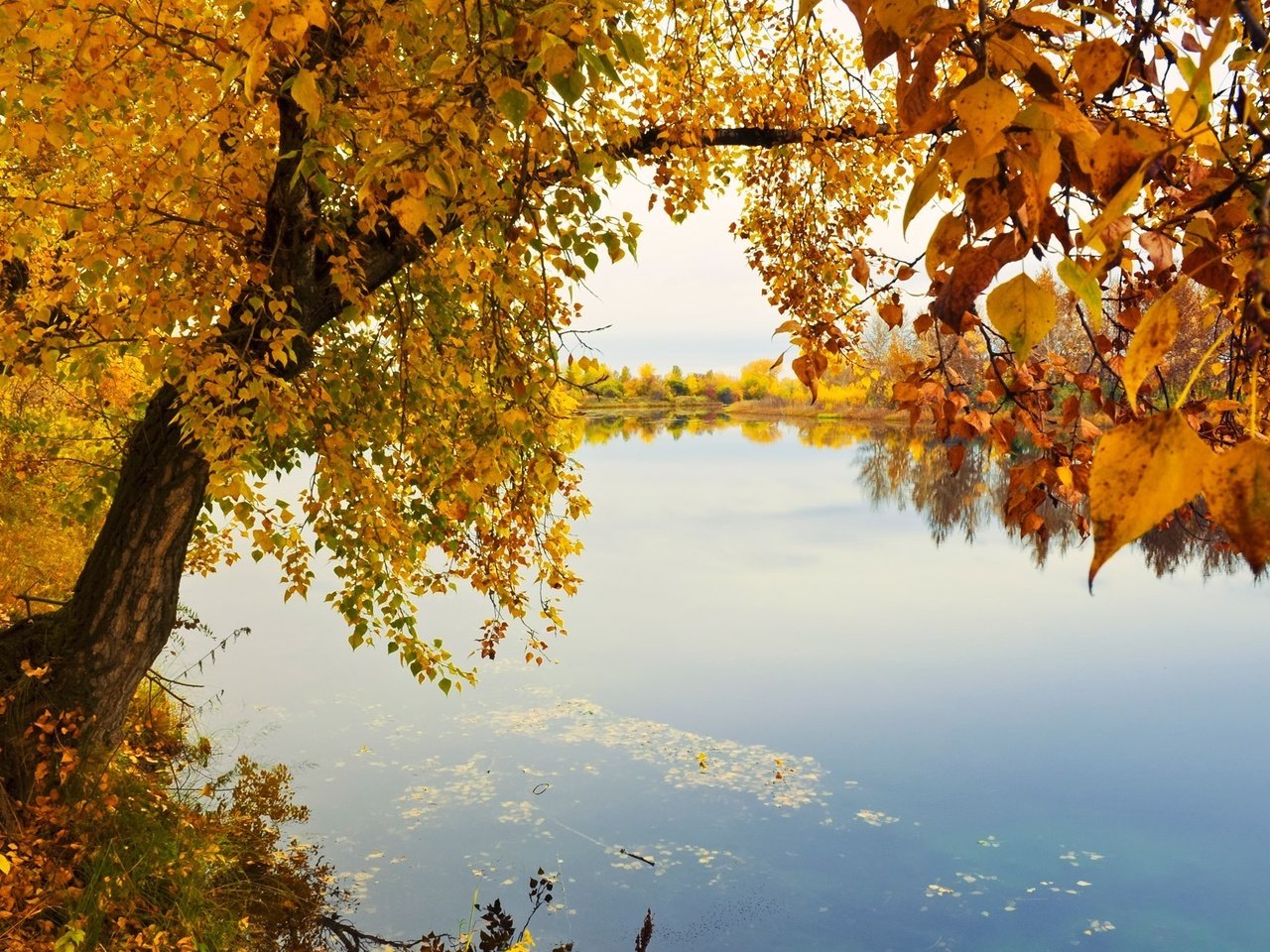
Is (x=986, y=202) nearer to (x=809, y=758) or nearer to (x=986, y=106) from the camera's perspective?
(x=986, y=106)

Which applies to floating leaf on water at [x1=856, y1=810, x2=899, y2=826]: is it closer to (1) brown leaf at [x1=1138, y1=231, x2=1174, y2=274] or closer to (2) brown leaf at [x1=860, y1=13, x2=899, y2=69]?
(1) brown leaf at [x1=1138, y1=231, x2=1174, y2=274]

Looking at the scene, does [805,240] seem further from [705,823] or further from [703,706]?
[703,706]

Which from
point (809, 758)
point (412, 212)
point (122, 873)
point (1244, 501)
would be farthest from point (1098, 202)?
point (809, 758)

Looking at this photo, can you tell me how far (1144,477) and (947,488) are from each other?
90.8 ft

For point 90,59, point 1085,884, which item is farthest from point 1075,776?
point 90,59

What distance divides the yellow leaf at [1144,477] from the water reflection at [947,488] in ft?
6.36

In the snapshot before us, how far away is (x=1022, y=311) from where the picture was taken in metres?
0.72

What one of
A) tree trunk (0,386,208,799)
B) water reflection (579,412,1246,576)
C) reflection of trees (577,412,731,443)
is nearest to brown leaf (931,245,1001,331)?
water reflection (579,412,1246,576)

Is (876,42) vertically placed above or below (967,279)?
above

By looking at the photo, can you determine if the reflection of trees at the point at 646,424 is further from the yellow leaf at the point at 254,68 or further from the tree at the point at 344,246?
the yellow leaf at the point at 254,68

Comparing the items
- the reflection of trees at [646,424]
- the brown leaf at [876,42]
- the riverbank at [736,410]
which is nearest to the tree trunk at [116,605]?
the brown leaf at [876,42]

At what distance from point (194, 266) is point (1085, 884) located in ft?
24.5

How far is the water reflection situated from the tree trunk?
6.75 feet

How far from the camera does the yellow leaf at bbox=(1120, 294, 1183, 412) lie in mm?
580
